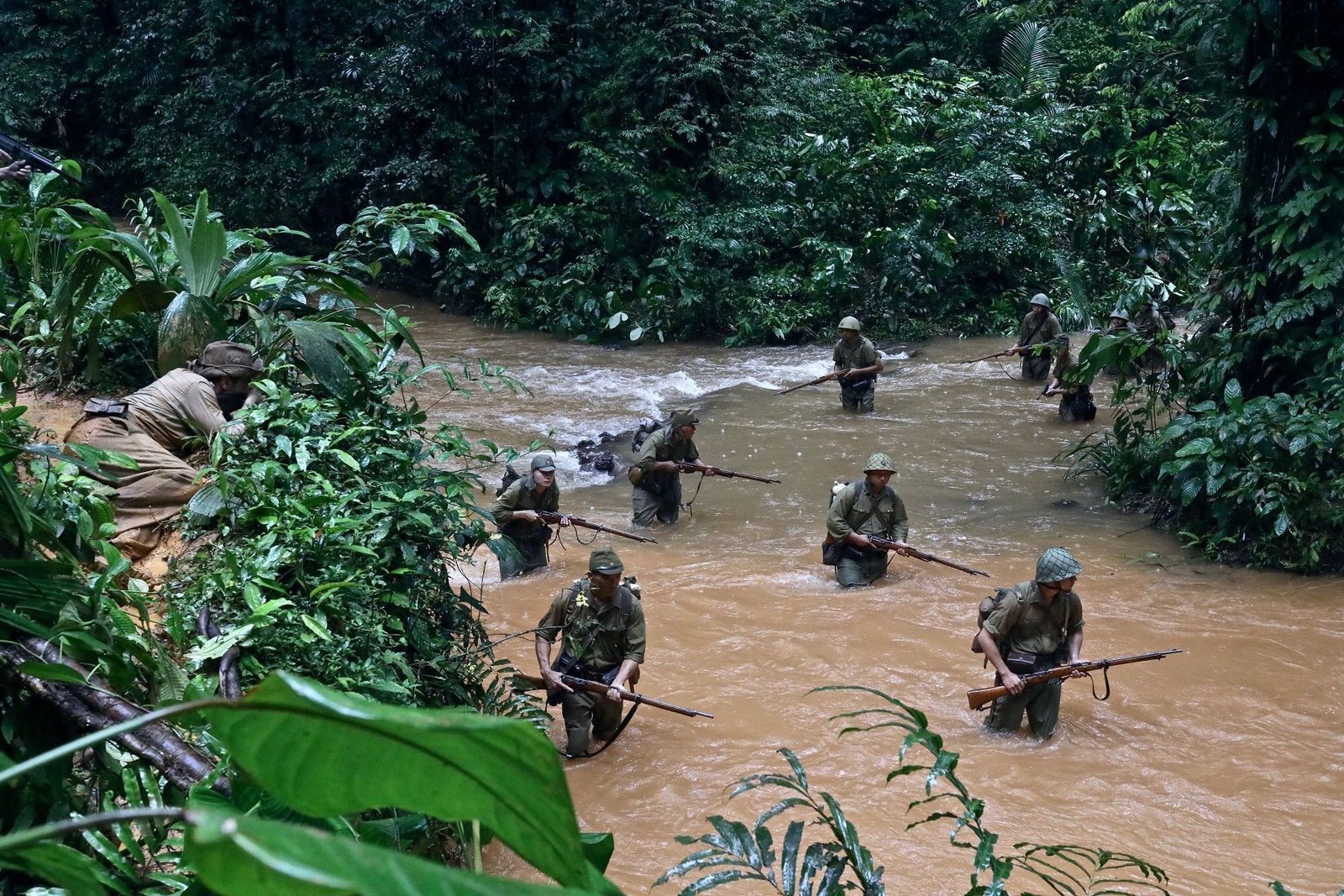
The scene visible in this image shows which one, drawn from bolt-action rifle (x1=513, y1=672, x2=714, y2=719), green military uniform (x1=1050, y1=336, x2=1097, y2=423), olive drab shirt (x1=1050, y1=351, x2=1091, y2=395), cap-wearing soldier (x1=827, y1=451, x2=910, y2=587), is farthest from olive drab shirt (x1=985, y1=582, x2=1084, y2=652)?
green military uniform (x1=1050, y1=336, x2=1097, y2=423)

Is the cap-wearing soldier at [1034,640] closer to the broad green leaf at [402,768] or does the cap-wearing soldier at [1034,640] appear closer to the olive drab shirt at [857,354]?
the broad green leaf at [402,768]

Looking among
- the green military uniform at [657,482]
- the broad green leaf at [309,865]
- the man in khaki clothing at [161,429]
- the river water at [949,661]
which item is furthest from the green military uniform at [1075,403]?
the broad green leaf at [309,865]

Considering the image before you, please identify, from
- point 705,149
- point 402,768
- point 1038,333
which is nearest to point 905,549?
point 1038,333

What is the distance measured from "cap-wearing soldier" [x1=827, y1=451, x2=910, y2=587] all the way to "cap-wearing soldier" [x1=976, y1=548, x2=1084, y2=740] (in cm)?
256

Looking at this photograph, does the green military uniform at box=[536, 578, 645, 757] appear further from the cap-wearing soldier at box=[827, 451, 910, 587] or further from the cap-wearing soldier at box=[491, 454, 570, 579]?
the cap-wearing soldier at box=[827, 451, 910, 587]

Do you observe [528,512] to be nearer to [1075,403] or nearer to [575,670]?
[575,670]

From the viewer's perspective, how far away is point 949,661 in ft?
28.8

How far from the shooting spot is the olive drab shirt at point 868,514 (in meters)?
10.1

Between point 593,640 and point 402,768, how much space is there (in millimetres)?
6411

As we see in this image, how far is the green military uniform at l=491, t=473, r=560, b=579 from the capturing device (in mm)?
10430

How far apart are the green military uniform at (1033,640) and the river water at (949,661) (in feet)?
0.54

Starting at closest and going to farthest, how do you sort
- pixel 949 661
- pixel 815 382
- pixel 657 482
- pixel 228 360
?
pixel 228 360
pixel 949 661
pixel 657 482
pixel 815 382

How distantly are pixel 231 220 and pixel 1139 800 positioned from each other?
21.8 m

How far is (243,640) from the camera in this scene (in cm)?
472
